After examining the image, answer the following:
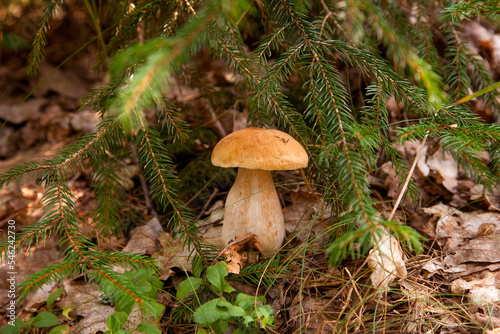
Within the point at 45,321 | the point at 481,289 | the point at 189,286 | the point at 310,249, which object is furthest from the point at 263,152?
the point at 45,321

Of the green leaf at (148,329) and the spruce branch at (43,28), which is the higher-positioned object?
the spruce branch at (43,28)

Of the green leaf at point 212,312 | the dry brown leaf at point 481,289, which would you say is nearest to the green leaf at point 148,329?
the green leaf at point 212,312

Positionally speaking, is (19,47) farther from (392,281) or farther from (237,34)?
(392,281)

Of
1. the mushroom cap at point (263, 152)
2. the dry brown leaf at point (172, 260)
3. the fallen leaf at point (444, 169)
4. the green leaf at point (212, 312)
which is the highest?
the mushroom cap at point (263, 152)

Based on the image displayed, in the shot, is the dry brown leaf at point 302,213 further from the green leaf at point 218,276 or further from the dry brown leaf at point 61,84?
the dry brown leaf at point 61,84

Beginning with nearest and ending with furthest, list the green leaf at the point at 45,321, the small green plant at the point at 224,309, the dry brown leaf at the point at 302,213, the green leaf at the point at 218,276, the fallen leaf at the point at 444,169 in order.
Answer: the small green plant at the point at 224,309 < the green leaf at the point at 218,276 < the green leaf at the point at 45,321 < the dry brown leaf at the point at 302,213 < the fallen leaf at the point at 444,169

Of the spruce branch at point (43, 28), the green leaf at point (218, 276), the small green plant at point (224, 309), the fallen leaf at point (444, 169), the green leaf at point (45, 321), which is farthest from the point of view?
the fallen leaf at point (444, 169)

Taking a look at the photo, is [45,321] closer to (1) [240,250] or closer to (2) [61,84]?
(1) [240,250]

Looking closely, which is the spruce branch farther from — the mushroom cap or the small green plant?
the small green plant
